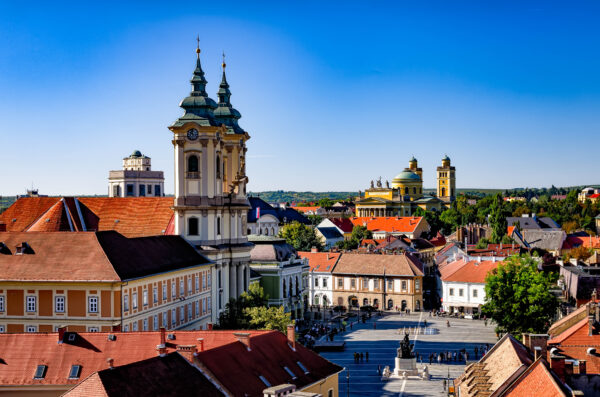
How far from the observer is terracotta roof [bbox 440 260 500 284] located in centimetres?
9018

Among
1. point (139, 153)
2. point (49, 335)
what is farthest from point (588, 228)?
point (49, 335)

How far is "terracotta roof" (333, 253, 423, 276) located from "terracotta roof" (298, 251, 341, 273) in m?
0.93

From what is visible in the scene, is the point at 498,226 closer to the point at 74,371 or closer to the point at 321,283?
the point at 321,283

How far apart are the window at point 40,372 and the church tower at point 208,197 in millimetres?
31515

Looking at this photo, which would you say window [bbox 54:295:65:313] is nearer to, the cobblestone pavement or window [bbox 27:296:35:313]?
window [bbox 27:296:35:313]

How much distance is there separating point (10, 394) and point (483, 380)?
21.8 meters

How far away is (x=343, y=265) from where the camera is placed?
333 feet

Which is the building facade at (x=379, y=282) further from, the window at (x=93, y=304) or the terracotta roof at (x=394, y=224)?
the terracotta roof at (x=394, y=224)

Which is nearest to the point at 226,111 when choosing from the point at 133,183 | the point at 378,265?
the point at 378,265

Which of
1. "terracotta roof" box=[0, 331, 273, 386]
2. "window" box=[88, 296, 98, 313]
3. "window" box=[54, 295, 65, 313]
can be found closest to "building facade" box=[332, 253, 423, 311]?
"window" box=[88, 296, 98, 313]

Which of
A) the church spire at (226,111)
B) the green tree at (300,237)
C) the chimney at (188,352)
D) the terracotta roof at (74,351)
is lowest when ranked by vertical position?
the terracotta roof at (74,351)

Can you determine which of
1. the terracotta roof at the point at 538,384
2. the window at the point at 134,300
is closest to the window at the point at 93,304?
the window at the point at 134,300

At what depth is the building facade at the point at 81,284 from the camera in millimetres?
53656

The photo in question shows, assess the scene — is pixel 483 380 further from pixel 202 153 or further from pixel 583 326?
pixel 202 153
